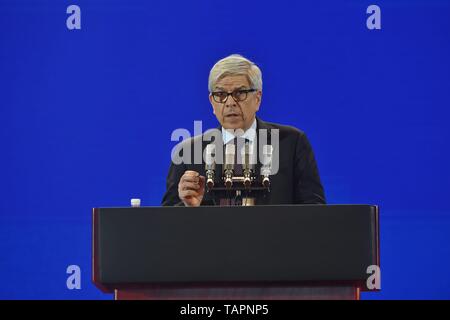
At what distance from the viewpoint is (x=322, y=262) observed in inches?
90.0

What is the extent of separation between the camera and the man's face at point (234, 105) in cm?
307

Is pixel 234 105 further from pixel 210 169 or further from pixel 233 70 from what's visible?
pixel 210 169

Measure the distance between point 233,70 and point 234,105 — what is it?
0.36 ft

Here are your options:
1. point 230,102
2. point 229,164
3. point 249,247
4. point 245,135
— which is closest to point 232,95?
point 230,102

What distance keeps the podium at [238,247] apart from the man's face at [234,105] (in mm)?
823

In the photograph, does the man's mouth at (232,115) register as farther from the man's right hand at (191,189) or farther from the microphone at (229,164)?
the man's right hand at (191,189)

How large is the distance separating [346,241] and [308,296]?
0.16m

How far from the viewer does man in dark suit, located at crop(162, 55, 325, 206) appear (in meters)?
3.07

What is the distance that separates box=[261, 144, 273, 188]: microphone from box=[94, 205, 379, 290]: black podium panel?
36cm

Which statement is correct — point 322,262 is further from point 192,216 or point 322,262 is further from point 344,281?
point 192,216
